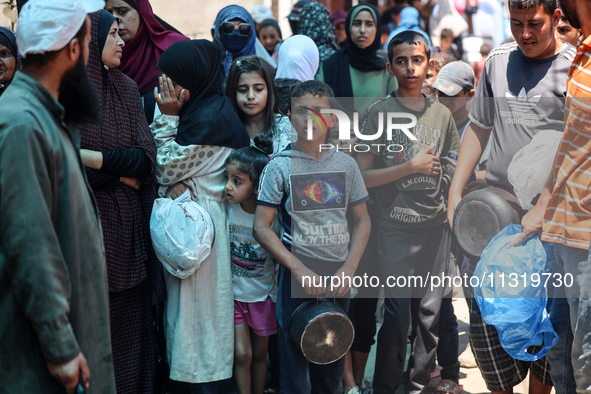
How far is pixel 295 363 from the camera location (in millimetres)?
3139

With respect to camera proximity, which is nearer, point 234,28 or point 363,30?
point 234,28

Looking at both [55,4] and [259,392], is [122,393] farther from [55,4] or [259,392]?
[55,4]

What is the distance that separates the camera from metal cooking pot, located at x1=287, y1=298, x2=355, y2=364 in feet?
9.72

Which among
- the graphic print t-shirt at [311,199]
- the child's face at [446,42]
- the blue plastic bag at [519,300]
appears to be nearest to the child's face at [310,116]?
the graphic print t-shirt at [311,199]

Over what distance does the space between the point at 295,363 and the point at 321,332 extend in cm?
27

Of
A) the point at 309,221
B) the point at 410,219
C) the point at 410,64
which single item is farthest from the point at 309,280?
the point at 410,64

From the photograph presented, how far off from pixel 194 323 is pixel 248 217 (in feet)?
2.07

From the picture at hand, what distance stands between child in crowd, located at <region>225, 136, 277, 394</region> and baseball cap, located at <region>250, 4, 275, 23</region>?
4.20m

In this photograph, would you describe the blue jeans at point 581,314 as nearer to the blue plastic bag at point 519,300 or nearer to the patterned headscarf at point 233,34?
the blue plastic bag at point 519,300

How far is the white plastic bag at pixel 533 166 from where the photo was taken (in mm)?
3080

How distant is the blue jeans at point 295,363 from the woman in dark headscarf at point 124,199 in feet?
2.18

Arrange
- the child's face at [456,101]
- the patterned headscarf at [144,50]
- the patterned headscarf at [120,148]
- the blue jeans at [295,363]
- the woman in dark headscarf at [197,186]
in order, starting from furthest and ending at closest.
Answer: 1. the child's face at [456,101]
2. the patterned headscarf at [144,50]
3. the woman in dark headscarf at [197,186]
4. the blue jeans at [295,363]
5. the patterned headscarf at [120,148]

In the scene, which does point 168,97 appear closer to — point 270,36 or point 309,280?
point 309,280

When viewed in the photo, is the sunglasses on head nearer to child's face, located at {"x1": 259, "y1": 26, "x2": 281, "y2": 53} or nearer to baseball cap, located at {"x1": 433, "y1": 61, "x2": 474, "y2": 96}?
baseball cap, located at {"x1": 433, "y1": 61, "x2": 474, "y2": 96}
